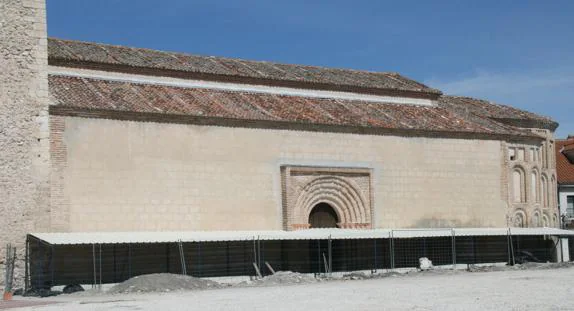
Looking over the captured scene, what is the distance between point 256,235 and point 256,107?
16.6 ft

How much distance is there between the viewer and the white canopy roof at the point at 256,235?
23.6 m

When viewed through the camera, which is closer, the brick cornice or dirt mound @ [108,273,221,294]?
dirt mound @ [108,273,221,294]


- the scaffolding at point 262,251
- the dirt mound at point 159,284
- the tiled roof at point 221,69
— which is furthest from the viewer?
the tiled roof at point 221,69

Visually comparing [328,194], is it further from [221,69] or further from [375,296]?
[375,296]

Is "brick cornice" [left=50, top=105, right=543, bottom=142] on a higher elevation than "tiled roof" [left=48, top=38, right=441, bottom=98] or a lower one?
lower

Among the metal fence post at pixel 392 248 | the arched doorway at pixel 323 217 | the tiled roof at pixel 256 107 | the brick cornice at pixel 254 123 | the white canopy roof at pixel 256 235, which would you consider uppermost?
the tiled roof at pixel 256 107

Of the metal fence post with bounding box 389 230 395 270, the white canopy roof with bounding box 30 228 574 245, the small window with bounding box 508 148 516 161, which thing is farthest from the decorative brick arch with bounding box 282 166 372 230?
the small window with bounding box 508 148 516 161

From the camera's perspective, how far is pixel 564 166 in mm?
48656

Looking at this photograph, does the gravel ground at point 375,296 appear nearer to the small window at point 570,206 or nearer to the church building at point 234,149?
the church building at point 234,149

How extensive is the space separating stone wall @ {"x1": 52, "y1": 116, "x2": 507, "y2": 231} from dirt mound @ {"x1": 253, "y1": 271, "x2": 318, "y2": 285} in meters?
2.49

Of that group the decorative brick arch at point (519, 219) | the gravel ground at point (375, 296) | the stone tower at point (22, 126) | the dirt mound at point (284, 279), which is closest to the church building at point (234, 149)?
the stone tower at point (22, 126)

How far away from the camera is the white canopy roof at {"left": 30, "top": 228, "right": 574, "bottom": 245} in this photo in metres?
23.6

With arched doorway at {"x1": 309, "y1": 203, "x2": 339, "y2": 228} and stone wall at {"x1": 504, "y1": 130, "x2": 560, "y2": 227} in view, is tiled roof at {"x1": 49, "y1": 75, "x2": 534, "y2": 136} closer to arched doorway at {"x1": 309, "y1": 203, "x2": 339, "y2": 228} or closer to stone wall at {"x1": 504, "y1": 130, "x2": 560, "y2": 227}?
stone wall at {"x1": 504, "y1": 130, "x2": 560, "y2": 227}

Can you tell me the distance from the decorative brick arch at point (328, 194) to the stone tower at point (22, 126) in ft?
25.2
